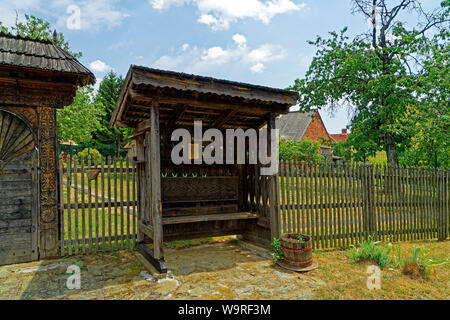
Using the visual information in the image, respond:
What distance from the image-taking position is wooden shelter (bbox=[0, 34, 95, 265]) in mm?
4891

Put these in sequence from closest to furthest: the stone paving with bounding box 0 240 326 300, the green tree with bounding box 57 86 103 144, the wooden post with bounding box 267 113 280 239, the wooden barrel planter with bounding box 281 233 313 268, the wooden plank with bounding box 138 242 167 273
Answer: the stone paving with bounding box 0 240 326 300, the wooden plank with bounding box 138 242 167 273, the wooden barrel planter with bounding box 281 233 313 268, the wooden post with bounding box 267 113 280 239, the green tree with bounding box 57 86 103 144

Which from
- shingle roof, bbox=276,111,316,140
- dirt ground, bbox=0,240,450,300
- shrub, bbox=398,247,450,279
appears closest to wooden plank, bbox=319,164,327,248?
dirt ground, bbox=0,240,450,300

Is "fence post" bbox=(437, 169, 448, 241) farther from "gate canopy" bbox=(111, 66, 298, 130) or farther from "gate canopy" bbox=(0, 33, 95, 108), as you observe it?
"gate canopy" bbox=(0, 33, 95, 108)

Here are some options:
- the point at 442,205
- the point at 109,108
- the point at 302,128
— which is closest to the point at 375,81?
the point at 442,205

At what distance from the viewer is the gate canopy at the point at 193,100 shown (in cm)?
430

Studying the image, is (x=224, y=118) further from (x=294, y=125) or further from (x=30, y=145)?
(x=294, y=125)

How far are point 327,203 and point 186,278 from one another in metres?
3.63

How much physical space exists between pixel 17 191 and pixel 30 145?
0.90 m

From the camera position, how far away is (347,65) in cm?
1314

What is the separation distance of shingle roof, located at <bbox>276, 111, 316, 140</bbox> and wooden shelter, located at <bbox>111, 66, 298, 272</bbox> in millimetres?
23494

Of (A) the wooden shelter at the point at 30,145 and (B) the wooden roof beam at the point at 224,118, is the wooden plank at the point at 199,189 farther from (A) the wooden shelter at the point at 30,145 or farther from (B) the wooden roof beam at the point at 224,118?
(A) the wooden shelter at the point at 30,145

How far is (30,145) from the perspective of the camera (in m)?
5.14

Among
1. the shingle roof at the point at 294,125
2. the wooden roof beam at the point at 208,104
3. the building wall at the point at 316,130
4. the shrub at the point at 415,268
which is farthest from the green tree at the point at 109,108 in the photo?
the shrub at the point at 415,268
